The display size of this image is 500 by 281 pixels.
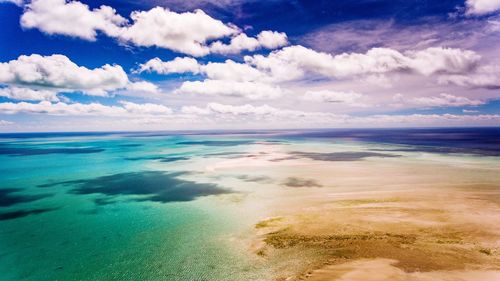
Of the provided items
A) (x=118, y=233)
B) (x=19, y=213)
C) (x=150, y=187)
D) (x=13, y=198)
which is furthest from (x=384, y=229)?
(x=13, y=198)

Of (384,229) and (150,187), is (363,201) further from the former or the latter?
(150,187)

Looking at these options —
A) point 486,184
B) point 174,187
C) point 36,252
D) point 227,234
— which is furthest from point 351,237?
point 486,184

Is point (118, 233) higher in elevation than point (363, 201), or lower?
lower

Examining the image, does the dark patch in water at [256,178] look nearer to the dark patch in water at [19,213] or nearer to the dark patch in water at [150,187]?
the dark patch in water at [150,187]

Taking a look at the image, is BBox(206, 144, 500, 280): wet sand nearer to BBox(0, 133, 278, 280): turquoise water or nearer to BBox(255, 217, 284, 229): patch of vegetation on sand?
BBox(255, 217, 284, 229): patch of vegetation on sand

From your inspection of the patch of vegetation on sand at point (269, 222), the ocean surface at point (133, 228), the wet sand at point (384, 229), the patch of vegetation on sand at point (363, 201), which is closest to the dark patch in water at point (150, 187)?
the ocean surface at point (133, 228)

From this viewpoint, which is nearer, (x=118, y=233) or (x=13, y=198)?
(x=118, y=233)

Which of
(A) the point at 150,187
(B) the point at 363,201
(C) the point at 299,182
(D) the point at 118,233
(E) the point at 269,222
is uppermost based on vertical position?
(B) the point at 363,201
